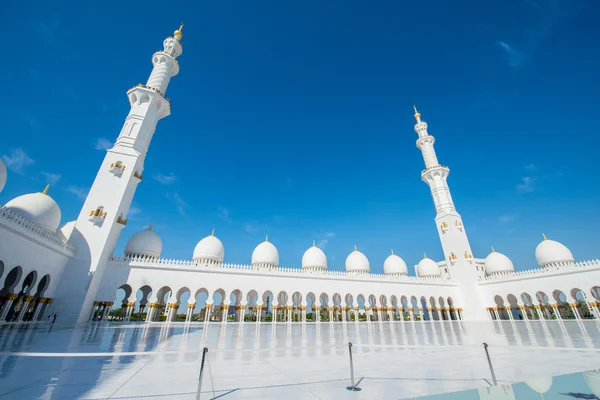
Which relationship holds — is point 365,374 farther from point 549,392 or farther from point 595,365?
point 595,365

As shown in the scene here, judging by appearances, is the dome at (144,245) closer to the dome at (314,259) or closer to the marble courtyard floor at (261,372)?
the dome at (314,259)

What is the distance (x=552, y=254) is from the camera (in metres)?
30.6

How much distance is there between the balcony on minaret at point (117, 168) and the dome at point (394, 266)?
32.6 m

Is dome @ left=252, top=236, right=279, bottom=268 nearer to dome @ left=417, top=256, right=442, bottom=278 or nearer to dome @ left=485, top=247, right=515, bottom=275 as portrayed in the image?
dome @ left=417, top=256, right=442, bottom=278

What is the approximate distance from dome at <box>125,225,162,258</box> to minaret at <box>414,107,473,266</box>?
34375 mm

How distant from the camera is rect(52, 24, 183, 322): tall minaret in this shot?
18422 millimetres

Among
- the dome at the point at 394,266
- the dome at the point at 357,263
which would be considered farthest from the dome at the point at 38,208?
the dome at the point at 394,266

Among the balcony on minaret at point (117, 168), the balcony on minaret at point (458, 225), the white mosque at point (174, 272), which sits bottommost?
the white mosque at point (174, 272)

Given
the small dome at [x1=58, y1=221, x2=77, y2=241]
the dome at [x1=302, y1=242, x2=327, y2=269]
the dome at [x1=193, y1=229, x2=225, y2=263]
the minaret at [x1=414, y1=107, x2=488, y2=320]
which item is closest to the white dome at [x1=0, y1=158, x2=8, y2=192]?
the small dome at [x1=58, y1=221, x2=77, y2=241]

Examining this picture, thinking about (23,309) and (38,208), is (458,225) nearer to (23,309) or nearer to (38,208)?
(23,309)

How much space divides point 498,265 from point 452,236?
24.4 feet

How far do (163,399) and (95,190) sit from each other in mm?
23009

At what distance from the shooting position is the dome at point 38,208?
1819 cm

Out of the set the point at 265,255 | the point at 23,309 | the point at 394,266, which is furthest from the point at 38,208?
the point at 394,266
